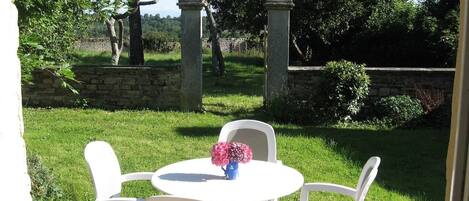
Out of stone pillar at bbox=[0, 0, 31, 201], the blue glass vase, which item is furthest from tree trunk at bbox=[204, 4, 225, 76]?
stone pillar at bbox=[0, 0, 31, 201]

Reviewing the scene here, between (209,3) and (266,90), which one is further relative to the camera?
(209,3)

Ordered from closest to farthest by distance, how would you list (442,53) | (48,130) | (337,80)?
(48,130)
(337,80)
(442,53)

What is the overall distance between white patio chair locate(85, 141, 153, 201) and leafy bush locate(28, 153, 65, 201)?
0.66 metres

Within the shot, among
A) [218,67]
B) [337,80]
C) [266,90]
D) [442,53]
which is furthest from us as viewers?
[218,67]

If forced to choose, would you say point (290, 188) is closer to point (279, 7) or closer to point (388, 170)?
point (388, 170)

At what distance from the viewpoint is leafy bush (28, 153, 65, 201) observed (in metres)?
4.43

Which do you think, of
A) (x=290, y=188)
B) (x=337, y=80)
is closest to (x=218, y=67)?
(x=337, y=80)

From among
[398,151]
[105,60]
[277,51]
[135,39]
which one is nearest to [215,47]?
[135,39]

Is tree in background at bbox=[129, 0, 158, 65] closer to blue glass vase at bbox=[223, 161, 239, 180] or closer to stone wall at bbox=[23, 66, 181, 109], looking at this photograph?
stone wall at bbox=[23, 66, 181, 109]

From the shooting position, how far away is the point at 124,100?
1098 cm

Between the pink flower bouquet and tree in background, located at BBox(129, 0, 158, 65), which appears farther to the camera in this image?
tree in background, located at BBox(129, 0, 158, 65)

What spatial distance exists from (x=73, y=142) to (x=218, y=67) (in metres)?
10.6

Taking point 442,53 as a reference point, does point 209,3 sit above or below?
→ above

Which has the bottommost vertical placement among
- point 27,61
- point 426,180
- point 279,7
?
point 426,180
